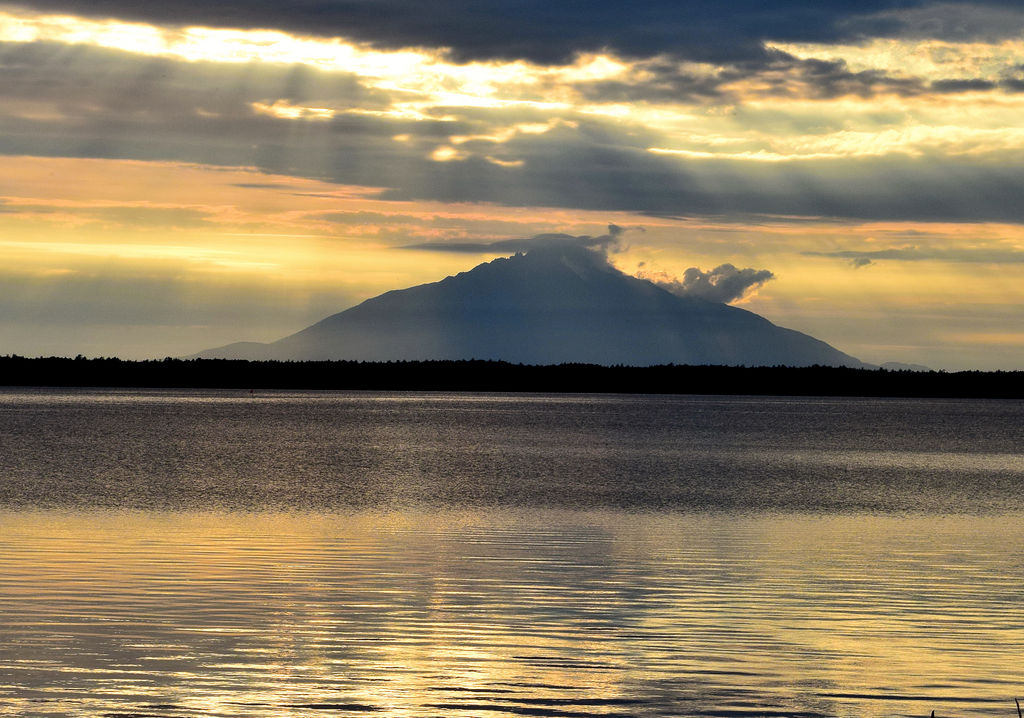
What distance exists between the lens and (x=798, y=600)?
70.1ft

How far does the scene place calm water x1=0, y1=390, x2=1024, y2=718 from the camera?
14625 millimetres

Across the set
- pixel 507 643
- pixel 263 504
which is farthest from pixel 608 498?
pixel 507 643

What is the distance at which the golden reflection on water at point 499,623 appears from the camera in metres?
14.4

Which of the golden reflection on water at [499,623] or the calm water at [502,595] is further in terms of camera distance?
the calm water at [502,595]

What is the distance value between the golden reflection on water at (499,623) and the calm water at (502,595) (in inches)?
2.7

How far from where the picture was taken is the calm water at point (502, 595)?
14.6 m

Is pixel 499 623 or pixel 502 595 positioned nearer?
pixel 499 623

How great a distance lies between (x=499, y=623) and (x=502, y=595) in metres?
2.64

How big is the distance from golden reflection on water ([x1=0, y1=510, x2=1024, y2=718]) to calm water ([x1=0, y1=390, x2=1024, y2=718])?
7 cm

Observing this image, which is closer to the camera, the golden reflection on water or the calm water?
the golden reflection on water

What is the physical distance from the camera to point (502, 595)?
70.4ft

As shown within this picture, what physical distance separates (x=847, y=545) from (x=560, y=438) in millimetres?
61035

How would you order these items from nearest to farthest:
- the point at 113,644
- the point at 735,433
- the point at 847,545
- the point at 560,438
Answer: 1. the point at 113,644
2. the point at 847,545
3. the point at 560,438
4. the point at 735,433

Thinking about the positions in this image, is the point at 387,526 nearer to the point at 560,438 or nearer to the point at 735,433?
the point at 560,438
